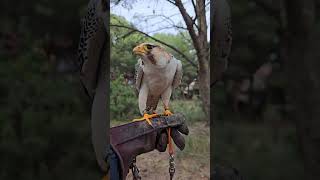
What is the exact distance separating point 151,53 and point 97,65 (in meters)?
0.18

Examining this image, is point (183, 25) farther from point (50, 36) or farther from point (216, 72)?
point (50, 36)

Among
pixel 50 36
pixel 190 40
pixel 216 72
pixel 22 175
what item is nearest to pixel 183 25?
pixel 190 40

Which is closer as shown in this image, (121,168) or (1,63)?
(121,168)

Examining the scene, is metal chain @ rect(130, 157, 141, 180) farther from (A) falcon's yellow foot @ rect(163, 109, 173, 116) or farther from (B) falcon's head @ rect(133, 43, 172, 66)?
(B) falcon's head @ rect(133, 43, 172, 66)

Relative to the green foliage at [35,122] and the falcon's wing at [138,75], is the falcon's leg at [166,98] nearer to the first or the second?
the falcon's wing at [138,75]

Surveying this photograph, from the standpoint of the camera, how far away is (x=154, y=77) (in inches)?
57.2

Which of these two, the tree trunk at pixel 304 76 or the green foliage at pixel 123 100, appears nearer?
the green foliage at pixel 123 100

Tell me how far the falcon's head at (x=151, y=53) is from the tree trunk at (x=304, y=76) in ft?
1.66

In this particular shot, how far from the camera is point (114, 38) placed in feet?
4.84

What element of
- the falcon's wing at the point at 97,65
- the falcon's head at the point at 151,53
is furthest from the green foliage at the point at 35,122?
the falcon's head at the point at 151,53

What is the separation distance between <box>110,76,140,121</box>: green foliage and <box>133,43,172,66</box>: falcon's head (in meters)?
0.10

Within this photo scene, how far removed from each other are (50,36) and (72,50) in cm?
13

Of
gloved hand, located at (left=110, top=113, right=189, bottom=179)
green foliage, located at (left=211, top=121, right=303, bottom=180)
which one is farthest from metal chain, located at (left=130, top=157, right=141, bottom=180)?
green foliage, located at (left=211, top=121, right=303, bottom=180)

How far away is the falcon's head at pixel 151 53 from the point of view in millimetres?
1438
